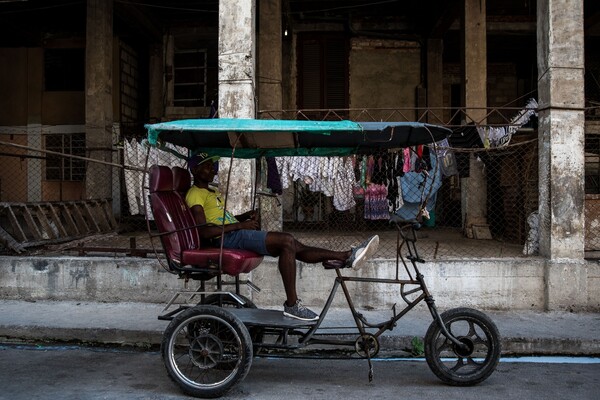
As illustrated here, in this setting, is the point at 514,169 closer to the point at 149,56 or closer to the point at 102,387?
the point at 102,387

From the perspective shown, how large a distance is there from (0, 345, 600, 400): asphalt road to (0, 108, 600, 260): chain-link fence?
2597 millimetres

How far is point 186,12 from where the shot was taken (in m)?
16.3

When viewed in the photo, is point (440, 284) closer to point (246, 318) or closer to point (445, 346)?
point (445, 346)

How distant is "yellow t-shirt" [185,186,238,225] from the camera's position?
5.56 metres

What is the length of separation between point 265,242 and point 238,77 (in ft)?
10.5

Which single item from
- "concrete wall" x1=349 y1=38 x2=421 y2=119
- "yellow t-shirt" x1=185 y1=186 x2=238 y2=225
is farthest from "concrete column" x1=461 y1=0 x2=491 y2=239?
"yellow t-shirt" x1=185 y1=186 x2=238 y2=225

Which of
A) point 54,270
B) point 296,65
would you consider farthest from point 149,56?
point 54,270

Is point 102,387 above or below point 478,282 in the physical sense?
below

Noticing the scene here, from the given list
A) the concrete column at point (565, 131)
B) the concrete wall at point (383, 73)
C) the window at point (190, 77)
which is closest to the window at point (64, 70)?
the window at point (190, 77)

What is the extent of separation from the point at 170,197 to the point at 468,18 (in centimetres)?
987

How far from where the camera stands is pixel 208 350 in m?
4.70

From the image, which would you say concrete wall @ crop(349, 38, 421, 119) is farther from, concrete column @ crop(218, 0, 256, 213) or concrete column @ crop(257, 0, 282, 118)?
concrete column @ crop(218, 0, 256, 213)

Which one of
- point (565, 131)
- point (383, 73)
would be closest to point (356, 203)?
point (565, 131)

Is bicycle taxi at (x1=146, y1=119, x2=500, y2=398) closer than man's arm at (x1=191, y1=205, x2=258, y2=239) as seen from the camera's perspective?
Yes
